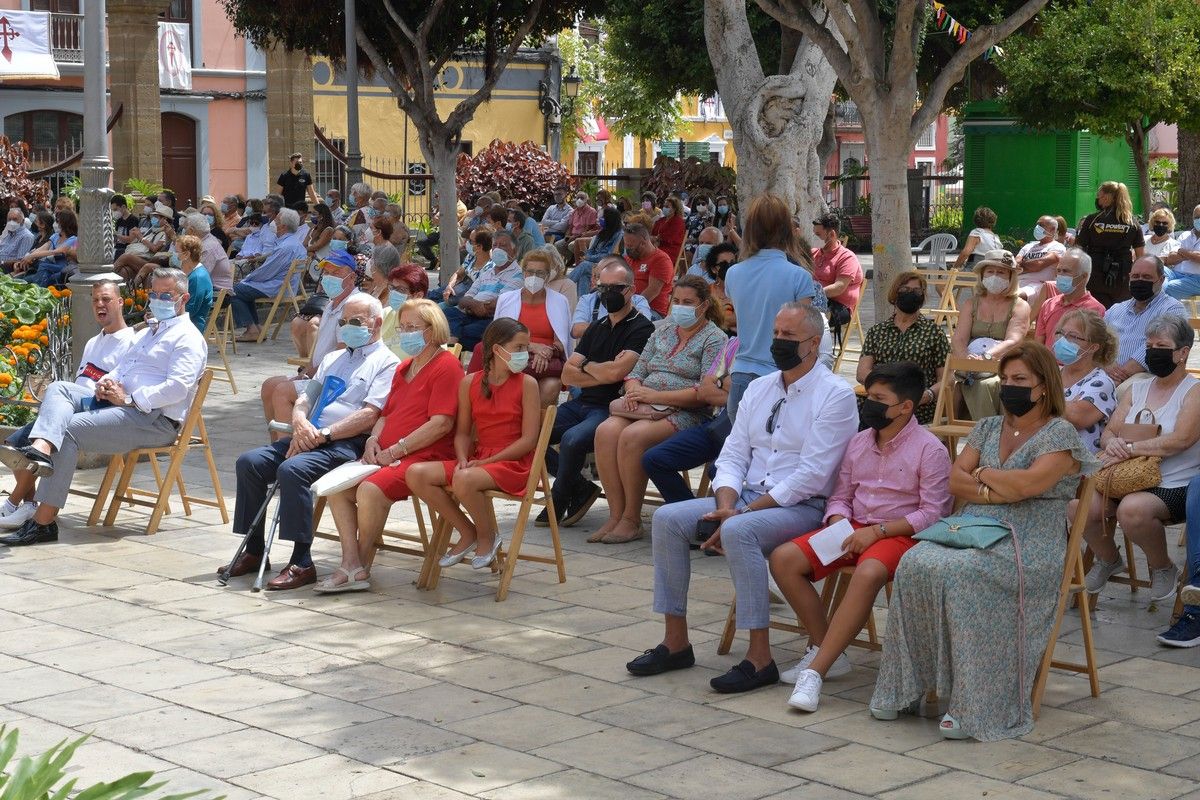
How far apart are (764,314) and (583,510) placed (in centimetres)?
158

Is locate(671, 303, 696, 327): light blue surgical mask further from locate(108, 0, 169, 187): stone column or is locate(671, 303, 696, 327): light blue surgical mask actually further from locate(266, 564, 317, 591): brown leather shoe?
locate(108, 0, 169, 187): stone column

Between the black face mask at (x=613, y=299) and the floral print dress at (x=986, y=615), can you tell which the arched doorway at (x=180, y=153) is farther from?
the floral print dress at (x=986, y=615)

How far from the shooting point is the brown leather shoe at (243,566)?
7641 mm

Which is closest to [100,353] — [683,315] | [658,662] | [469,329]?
[683,315]

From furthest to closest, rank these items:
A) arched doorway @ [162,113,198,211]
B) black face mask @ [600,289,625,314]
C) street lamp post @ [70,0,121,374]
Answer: arched doorway @ [162,113,198,211] < street lamp post @ [70,0,121,374] < black face mask @ [600,289,625,314]

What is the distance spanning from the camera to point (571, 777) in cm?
505

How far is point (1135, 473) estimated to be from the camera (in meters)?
6.80

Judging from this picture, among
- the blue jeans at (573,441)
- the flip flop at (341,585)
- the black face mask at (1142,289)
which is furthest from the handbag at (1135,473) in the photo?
the flip flop at (341,585)

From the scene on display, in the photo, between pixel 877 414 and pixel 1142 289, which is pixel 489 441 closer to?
pixel 877 414

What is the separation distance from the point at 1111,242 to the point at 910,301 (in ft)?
14.9

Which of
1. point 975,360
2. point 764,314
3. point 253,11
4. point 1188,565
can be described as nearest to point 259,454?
point 764,314

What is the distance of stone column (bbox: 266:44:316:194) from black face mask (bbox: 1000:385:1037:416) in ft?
86.3

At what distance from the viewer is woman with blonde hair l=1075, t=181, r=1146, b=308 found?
12.5 meters

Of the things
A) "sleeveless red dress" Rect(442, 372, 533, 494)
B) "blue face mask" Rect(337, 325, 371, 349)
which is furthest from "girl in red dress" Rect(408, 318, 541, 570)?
"blue face mask" Rect(337, 325, 371, 349)
